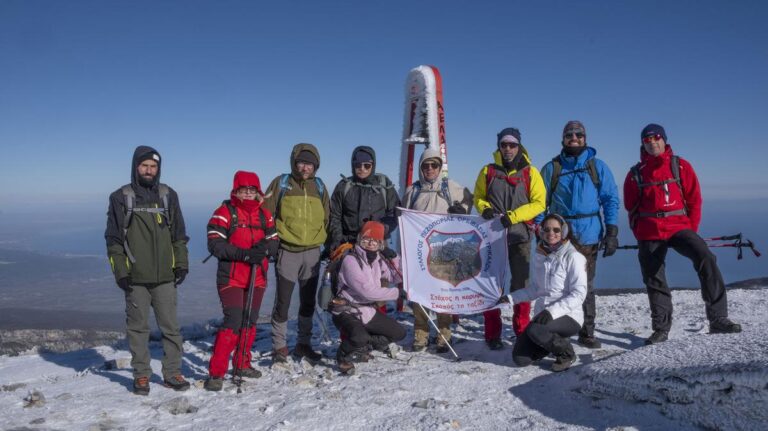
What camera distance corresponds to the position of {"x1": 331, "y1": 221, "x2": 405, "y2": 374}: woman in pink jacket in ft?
19.3

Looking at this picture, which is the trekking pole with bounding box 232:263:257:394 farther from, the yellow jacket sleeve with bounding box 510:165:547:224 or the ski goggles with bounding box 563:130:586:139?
the ski goggles with bounding box 563:130:586:139

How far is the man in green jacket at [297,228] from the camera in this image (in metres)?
6.23

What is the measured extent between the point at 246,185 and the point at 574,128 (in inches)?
173

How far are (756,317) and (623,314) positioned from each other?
6.55ft

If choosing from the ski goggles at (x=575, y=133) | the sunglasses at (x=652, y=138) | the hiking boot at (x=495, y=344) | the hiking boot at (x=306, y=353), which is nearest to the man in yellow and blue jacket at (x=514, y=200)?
the hiking boot at (x=495, y=344)

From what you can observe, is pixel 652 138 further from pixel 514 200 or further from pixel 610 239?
pixel 514 200

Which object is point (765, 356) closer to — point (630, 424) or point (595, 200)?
point (630, 424)

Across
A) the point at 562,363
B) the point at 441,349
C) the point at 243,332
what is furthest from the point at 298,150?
the point at 562,363

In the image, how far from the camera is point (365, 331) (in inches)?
232

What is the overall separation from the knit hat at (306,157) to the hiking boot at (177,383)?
309 cm

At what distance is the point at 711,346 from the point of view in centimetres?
441

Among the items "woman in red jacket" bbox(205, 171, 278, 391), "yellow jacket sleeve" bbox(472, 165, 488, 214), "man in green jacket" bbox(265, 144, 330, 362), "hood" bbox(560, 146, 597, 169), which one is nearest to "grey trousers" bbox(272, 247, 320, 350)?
"man in green jacket" bbox(265, 144, 330, 362)

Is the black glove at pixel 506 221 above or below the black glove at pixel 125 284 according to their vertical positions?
above

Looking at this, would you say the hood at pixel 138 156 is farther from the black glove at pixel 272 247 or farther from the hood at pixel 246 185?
the black glove at pixel 272 247
